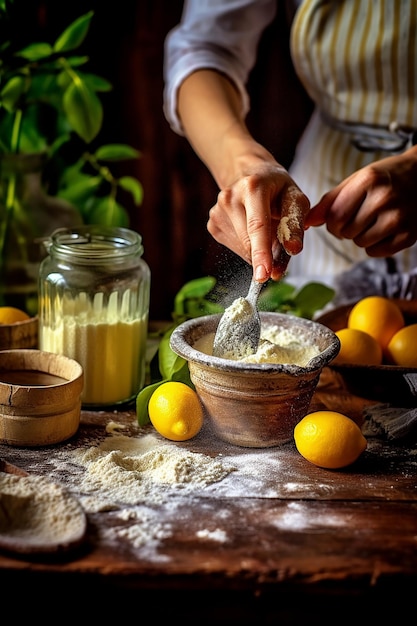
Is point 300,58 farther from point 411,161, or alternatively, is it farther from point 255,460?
point 255,460

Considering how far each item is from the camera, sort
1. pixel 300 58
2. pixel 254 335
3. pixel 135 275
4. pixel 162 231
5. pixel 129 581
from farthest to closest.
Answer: pixel 162 231, pixel 300 58, pixel 135 275, pixel 254 335, pixel 129 581

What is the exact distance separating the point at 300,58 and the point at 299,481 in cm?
108

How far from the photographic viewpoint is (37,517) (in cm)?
99

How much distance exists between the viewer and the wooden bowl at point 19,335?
142 centimetres

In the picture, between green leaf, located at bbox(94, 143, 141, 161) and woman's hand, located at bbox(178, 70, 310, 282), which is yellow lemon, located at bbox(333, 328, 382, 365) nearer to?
woman's hand, located at bbox(178, 70, 310, 282)

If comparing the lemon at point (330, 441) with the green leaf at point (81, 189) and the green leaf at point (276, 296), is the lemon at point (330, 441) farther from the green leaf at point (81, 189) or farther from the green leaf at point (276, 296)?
Answer: the green leaf at point (81, 189)

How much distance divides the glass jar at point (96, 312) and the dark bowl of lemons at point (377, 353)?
1.15 feet

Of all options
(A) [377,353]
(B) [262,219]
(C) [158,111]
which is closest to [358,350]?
(A) [377,353]

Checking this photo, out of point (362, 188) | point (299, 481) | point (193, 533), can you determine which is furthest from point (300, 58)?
point (193, 533)

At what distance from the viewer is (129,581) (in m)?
0.92

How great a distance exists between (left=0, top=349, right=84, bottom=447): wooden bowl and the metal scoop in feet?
0.72

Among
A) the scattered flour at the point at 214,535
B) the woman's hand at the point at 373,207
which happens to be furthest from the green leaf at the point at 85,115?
the scattered flour at the point at 214,535

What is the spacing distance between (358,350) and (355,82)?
2.37ft

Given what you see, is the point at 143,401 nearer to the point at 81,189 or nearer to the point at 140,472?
the point at 140,472
